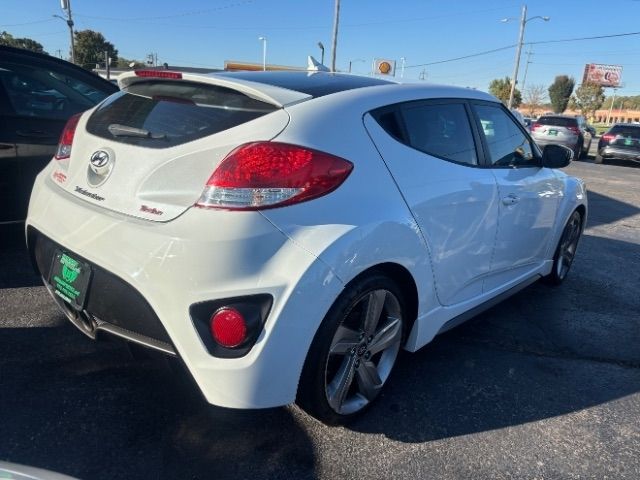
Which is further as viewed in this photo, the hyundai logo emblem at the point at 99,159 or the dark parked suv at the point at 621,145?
the dark parked suv at the point at 621,145

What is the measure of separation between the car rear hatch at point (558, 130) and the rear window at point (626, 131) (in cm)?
139

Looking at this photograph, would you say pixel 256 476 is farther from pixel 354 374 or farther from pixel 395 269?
pixel 395 269

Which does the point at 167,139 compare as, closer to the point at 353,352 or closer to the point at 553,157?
the point at 353,352

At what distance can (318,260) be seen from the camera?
199cm

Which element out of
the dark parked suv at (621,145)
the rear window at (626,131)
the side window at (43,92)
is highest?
the side window at (43,92)

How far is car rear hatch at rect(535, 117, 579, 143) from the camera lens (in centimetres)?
1844

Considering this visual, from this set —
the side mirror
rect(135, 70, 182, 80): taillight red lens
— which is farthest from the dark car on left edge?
the side mirror

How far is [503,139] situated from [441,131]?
87 centimetres

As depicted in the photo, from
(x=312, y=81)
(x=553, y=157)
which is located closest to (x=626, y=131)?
(x=553, y=157)

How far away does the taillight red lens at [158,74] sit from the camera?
8.35ft

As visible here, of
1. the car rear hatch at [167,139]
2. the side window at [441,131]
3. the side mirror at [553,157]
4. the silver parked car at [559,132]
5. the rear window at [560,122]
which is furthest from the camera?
the rear window at [560,122]

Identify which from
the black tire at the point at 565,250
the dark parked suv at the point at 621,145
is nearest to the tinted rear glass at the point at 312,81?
the black tire at the point at 565,250

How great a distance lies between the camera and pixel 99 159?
235cm

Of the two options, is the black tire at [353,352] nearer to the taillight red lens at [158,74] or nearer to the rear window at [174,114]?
the rear window at [174,114]
